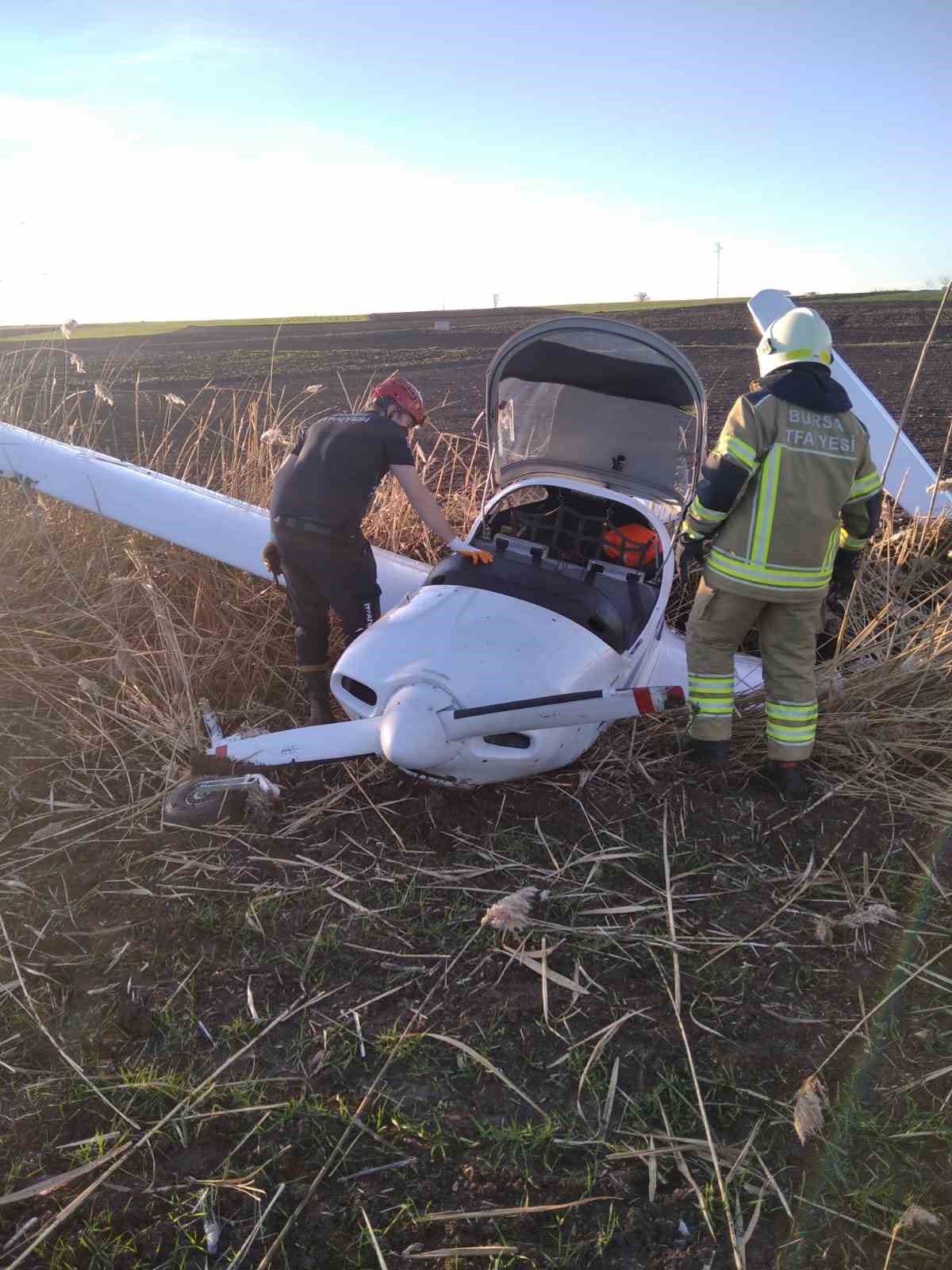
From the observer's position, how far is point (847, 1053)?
290cm

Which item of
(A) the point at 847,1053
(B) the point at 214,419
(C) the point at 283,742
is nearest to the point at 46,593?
(C) the point at 283,742

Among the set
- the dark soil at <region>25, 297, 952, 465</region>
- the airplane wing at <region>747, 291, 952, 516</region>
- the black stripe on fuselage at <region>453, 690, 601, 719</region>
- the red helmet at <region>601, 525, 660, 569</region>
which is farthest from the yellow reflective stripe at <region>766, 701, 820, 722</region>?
the dark soil at <region>25, 297, 952, 465</region>

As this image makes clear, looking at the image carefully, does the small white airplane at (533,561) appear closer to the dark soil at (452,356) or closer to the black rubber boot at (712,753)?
the black rubber boot at (712,753)

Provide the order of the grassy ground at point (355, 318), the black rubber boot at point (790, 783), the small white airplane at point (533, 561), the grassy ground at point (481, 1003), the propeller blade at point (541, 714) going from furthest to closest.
Answer: the grassy ground at point (355, 318) → the black rubber boot at point (790, 783) → the small white airplane at point (533, 561) → the propeller blade at point (541, 714) → the grassy ground at point (481, 1003)

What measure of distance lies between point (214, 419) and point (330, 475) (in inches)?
405

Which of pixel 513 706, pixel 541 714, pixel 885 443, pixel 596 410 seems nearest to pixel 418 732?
pixel 513 706

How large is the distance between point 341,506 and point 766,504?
2.17 metres

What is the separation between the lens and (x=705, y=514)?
4.16 meters

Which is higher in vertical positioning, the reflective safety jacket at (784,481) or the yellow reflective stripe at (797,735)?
the reflective safety jacket at (784,481)

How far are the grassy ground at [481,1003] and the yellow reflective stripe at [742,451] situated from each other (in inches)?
59.9

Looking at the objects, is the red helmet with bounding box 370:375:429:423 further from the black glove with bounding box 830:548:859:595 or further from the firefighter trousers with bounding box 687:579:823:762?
the black glove with bounding box 830:548:859:595

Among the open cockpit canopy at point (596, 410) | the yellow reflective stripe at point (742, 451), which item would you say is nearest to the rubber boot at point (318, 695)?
the open cockpit canopy at point (596, 410)

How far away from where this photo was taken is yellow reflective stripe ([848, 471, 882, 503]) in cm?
425

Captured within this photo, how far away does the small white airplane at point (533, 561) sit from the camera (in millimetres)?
3648
